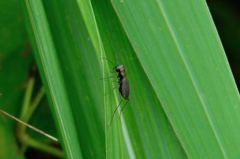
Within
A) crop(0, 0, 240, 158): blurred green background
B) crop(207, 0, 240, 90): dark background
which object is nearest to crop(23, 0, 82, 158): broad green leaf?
crop(0, 0, 240, 158): blurred green background

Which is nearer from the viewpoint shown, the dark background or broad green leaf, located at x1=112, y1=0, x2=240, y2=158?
broad green leaf, located at x1=112, y1=0, x2=240, y2=158

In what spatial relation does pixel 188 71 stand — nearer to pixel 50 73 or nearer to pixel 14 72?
pixel 50 73

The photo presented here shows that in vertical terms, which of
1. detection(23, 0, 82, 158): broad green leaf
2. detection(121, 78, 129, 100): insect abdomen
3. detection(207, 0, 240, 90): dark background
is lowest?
detection(207, 0, 240, 90): dark background

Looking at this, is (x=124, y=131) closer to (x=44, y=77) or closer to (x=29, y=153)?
(x=44, y=77)

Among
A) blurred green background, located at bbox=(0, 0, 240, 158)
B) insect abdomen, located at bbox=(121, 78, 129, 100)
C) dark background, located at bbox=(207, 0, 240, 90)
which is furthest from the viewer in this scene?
dark background, located at bbox=(207, 0, 240, 90)

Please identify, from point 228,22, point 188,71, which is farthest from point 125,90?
point 228,22

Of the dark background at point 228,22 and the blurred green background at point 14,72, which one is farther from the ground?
the blurred green background at point 14,72

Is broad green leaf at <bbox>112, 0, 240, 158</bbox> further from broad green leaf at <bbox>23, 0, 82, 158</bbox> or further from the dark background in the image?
the dark background

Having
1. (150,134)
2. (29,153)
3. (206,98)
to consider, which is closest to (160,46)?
(206,98)

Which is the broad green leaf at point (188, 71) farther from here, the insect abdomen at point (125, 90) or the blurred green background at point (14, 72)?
the blurred green background at point (14, 72)

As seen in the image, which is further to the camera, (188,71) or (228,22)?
(228,22)

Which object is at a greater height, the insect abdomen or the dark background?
the insect abdomen

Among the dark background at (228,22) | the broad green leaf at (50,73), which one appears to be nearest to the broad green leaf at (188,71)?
the broad green leaf at (50,73)
